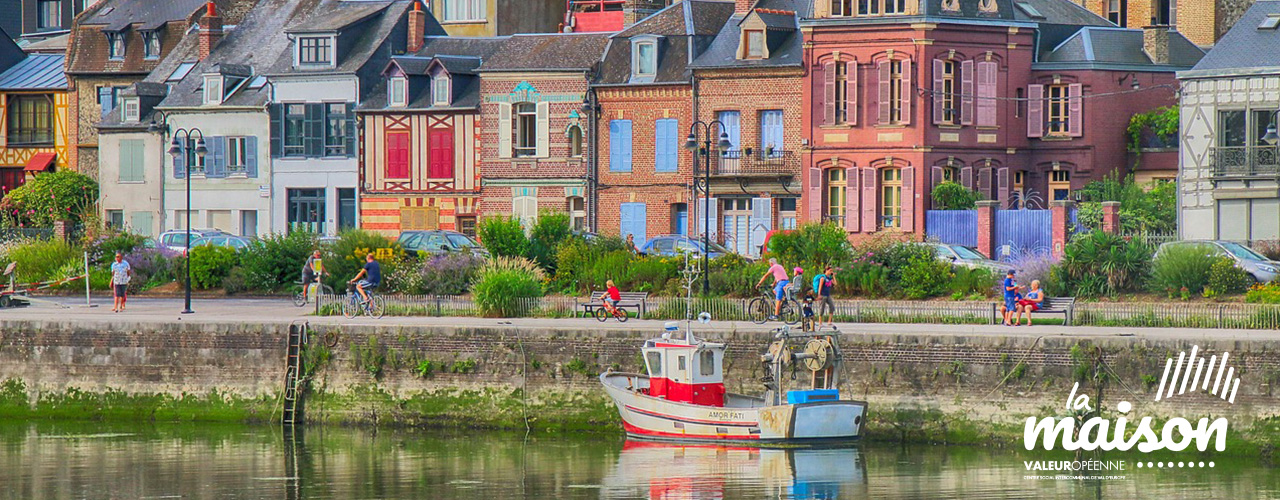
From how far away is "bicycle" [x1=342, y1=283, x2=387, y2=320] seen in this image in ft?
117

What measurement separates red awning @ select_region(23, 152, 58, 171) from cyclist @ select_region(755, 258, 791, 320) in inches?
1516

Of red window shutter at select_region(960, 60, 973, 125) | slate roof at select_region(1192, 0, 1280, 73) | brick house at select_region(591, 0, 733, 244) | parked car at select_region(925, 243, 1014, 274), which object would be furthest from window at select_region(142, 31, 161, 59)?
slate roof at select_region(1192, 0, 1280, 73)

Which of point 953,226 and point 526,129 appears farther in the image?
point 526,129

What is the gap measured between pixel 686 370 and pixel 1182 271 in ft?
32.5

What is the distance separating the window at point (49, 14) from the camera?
77.4m

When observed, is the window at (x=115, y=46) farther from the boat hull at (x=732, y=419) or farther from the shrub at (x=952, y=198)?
the boat hull at (x=732, y=419)

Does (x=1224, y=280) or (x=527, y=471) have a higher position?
(x=1224, y=280)

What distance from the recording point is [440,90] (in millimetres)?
56719

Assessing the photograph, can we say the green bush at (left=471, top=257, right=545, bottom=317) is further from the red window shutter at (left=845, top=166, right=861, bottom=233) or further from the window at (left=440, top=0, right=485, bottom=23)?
the window at (left=440, top=0, right=485, bottom=23)

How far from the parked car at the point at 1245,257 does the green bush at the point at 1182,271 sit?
1.96 feet

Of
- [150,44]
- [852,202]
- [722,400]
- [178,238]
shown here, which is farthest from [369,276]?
[150,44]

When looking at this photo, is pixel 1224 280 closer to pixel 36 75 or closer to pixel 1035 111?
pixel 1035 111

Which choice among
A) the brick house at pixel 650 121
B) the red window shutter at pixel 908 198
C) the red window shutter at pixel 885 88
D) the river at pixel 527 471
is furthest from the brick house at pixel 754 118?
the river at pixel 527 471

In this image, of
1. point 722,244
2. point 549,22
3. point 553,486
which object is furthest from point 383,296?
point 549,22
